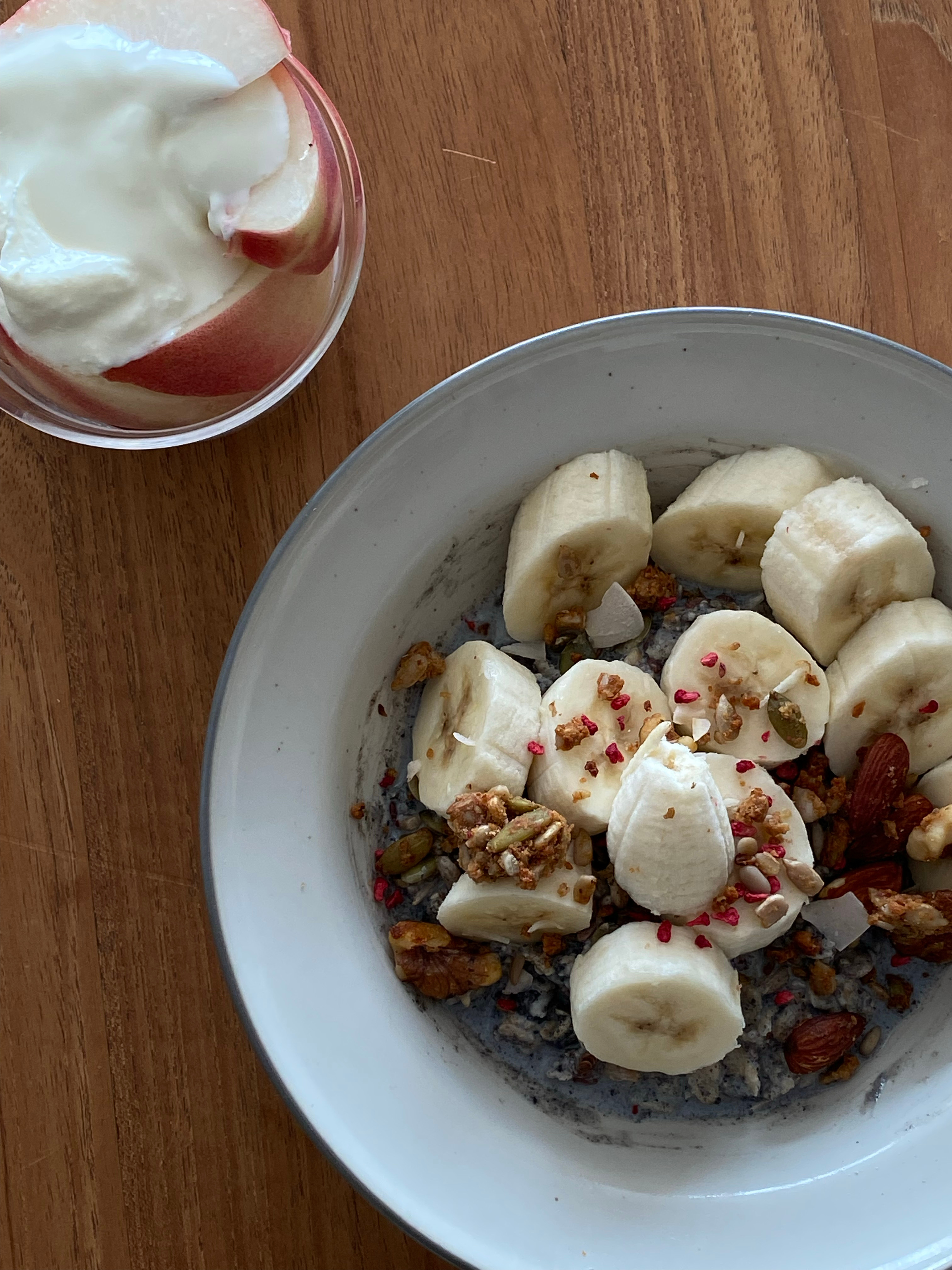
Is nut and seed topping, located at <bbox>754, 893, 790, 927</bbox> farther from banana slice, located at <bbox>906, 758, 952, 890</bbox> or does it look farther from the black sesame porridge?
banana slice, located at <bbox>906, 758, 952, 890</bbox>

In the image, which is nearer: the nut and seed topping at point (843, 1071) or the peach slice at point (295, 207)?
the peach slice at point (295, 207)

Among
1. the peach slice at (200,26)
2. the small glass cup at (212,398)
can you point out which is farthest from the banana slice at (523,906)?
the peach slice at (200,26)

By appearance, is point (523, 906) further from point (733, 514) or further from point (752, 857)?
point (733, 514)

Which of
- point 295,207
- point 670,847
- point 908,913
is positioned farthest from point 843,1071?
point 295,207

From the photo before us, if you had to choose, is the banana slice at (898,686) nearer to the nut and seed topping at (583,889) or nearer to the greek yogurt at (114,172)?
the nut and seed topping at (583,889)

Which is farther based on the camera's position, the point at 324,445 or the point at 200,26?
the point at 324,445

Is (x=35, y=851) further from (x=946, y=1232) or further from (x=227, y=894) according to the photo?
(x=946, y=1232)

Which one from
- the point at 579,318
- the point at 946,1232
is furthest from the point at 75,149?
the point at 946,1232
